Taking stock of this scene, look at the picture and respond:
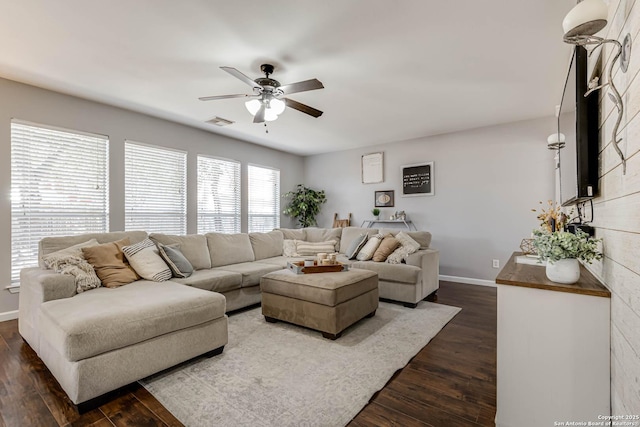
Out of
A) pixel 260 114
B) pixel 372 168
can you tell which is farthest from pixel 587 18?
pixel 372 168

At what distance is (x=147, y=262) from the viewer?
117 inches

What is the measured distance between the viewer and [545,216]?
2.76 m

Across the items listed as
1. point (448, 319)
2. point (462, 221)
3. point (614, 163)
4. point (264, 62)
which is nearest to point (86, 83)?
point (264, 62)

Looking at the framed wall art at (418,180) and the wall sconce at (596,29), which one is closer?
the wall sconce at (596,29)

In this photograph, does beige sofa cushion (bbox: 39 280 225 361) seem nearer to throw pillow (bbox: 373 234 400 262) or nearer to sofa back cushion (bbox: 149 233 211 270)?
sofa back cushion (bbox: 149 233 211 270)

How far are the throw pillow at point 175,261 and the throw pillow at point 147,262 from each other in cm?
5

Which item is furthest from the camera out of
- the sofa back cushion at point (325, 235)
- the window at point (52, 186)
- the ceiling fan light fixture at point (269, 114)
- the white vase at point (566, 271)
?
the sofa back cushion at point (325, 235)

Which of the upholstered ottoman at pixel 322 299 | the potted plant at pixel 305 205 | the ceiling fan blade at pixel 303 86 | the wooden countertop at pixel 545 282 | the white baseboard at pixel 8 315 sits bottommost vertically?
the white baseboard at pixel 8 315

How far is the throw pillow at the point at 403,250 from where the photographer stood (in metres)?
3.93

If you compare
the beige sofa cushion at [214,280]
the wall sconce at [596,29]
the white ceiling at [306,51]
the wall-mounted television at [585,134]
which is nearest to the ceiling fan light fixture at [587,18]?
the wall sconce at [596,29]

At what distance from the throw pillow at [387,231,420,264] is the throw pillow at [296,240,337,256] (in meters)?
1.18

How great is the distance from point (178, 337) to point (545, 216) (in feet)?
10.8

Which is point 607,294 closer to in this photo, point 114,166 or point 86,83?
point 86,83

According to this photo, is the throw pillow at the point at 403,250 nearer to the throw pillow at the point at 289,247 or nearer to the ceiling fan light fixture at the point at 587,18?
the throw pillow at the point at 289,247
